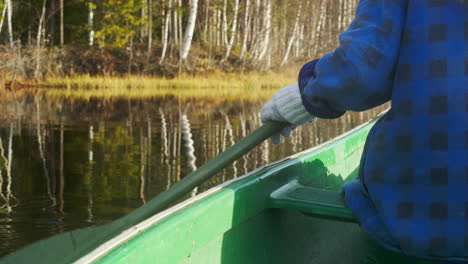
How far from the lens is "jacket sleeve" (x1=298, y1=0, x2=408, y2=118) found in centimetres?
119

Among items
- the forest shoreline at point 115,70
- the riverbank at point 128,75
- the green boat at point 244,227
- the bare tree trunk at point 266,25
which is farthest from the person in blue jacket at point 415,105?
the bare tree trunk at point 266,25

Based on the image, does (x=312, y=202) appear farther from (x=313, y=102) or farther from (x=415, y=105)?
(x=415, y=105)

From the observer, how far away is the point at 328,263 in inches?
78.5

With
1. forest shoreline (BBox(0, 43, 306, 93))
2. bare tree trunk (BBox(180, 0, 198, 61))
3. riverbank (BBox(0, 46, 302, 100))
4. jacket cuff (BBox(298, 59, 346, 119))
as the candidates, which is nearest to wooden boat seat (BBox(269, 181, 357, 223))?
jacket cuff (BBox(298, 59, 346, 119))

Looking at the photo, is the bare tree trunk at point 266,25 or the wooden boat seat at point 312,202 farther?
the bare tree trunk at point 266,25

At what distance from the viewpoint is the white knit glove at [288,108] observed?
146cm

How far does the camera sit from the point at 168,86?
15453mm

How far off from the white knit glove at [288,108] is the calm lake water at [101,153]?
5.24 ft

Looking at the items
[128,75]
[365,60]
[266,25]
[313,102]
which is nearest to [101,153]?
[313,102]

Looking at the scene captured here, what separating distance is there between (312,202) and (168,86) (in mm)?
13968

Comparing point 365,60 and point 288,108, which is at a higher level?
point 365,60

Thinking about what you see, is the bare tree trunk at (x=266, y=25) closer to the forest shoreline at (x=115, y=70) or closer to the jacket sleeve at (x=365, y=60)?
the forest shoreline at (x=115, y=70)

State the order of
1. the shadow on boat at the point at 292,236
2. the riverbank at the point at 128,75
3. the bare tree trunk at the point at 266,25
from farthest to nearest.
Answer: the bare tree trunk at the point at 266,25 → the riverbank at the point at 128,75 → the shadow on boat at the point at 292,236

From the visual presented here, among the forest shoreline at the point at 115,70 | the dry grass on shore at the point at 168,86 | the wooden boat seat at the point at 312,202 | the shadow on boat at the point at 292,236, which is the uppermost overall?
the wooden boat seat at the point at 312,202
